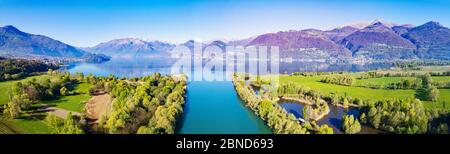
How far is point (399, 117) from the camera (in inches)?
239

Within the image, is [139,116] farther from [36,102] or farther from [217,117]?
[36,102]

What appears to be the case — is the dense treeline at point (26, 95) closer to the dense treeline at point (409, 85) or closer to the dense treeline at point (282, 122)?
the dense treeline at point (282, 122)

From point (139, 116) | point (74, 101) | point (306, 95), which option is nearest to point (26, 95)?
point (74, 101)

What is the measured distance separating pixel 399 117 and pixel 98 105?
285 inches

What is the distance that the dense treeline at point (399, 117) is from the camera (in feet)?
17.7

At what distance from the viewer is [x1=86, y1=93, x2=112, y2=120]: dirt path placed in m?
6.36

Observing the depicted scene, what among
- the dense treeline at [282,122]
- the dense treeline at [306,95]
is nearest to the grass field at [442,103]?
the dense treeline at [306,95]

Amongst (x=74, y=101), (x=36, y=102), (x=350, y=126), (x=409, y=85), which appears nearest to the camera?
(x=350, y=126)

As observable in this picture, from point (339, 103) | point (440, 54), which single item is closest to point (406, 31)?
point (440, 54)

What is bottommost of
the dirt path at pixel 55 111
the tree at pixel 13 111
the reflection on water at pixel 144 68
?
the dirt path at pixel 55 111

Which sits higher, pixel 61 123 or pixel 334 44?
pixel 334 44

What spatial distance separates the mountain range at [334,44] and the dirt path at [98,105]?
52.7 ft

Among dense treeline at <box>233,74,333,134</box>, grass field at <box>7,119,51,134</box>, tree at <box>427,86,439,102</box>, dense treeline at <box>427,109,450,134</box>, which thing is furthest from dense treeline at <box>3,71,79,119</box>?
tree at <box>427,86,439,102</box>
